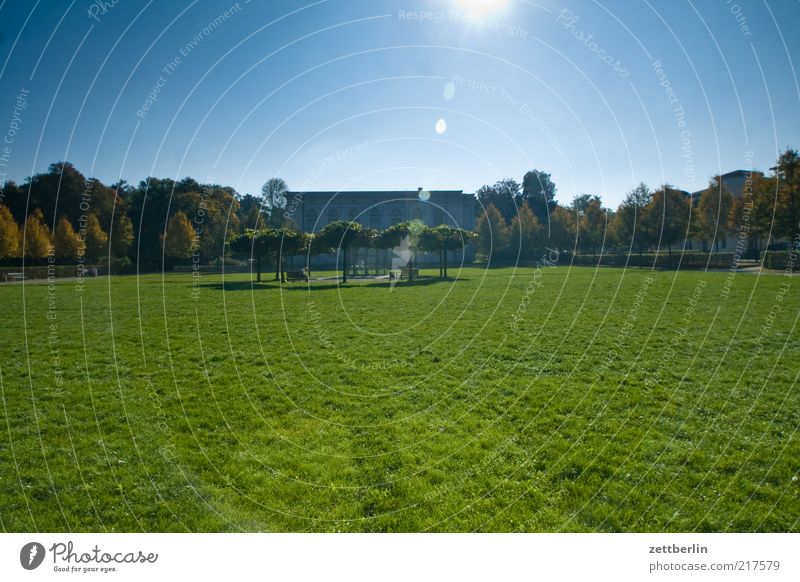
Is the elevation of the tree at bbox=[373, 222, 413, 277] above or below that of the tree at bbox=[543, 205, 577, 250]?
below

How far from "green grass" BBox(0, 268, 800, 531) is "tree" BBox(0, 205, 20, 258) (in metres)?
50.9

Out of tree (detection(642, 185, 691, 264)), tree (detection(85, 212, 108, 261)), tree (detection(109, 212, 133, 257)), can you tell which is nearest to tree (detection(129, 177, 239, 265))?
tree (detection(109, 212, 133, 257))

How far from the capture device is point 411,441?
7.49m

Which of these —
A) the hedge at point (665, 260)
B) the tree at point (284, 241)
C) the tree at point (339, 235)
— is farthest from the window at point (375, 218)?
the tree at point (339, 235)

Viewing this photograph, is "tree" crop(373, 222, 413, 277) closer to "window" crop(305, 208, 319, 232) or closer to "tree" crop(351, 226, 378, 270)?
"tree" crop(351, 226, 378, 270)

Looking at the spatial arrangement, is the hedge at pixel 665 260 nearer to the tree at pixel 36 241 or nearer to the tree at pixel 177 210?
the tree at pixel 177 210

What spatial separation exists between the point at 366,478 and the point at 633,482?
136 inches

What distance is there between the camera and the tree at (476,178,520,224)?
129 m

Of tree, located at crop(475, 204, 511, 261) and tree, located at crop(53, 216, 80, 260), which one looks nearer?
tree, located at crop(53, 216, 80, 260)

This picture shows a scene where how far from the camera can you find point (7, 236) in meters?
55.3

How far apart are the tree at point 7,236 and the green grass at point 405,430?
50.9 m
